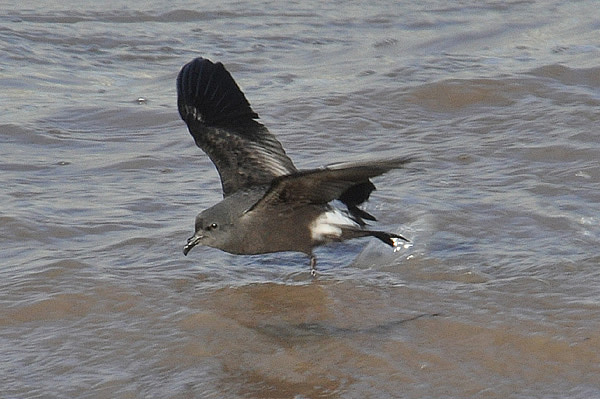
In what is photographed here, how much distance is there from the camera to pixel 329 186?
5.03 metres

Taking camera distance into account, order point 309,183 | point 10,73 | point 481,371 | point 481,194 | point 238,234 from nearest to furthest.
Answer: point 481,371
point 309,183
point 238,234
point 481,194
point 10,73

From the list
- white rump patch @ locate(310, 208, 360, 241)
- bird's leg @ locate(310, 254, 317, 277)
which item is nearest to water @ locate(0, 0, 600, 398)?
bird's leg @ locate(310, 254, 317, 277)

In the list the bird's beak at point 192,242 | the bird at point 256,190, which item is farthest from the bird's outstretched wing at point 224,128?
the bird's beak at point 192,242

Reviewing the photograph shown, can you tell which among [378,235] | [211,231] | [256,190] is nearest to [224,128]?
[256,190]

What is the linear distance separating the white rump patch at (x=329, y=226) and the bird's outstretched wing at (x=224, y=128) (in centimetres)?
43

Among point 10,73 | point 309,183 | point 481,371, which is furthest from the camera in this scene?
point 10,73

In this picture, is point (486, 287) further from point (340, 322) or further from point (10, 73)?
point (10, 73)

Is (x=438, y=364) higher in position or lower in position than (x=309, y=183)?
lower

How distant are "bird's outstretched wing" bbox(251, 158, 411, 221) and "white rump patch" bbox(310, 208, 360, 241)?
0.10 m

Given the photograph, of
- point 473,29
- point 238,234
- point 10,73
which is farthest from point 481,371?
point 473,29

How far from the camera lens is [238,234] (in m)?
5.36

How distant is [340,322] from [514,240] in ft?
4.12

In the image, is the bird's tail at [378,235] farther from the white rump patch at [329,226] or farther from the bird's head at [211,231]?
the bird's head at [211,231]

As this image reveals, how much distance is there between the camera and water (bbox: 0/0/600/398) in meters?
4.19
